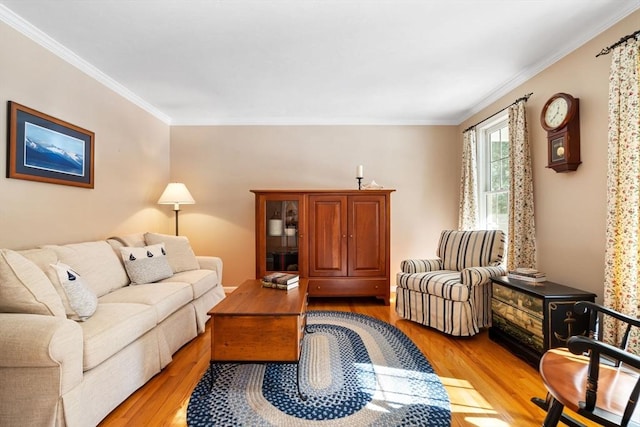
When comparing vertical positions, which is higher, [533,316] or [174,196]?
[174,196]

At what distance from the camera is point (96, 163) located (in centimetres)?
285

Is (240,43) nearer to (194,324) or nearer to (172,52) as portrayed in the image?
(172,52)

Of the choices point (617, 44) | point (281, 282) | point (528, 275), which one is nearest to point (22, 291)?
point (281, 282)

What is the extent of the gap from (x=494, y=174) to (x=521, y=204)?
91 cm

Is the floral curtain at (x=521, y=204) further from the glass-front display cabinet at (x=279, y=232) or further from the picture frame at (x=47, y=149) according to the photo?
the picture frame at (x=47, y=149)

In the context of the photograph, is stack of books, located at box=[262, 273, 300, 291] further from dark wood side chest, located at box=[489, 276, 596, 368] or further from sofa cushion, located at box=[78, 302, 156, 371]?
dark wood side chest, located at box=[489, 276, 596, 368]

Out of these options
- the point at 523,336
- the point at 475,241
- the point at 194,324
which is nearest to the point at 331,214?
the point at 475,241

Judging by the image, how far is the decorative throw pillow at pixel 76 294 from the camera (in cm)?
175

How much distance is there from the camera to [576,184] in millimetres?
2359

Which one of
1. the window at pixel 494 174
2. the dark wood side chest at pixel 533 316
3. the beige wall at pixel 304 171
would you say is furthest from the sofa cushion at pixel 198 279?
the window at pixel 494 174

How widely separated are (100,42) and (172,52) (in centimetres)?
51

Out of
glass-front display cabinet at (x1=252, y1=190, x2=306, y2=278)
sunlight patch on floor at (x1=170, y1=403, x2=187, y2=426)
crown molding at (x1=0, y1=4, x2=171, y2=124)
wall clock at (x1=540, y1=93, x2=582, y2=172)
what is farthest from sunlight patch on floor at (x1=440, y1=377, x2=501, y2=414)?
crown molding at (x1=0, y1=4, x2=171, y2=124)

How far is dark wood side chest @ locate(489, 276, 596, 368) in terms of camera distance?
2.06 meters

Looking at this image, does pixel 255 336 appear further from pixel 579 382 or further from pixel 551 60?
pixel 551 60
